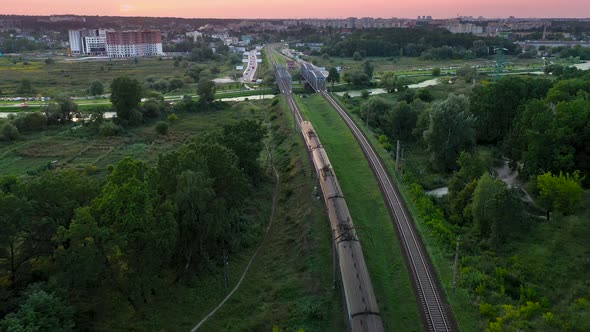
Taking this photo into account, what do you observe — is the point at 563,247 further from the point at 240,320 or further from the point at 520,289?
the point at 240,320

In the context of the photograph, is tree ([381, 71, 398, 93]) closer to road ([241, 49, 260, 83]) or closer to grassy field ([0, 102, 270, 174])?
road ([241, 49, 260, 83])

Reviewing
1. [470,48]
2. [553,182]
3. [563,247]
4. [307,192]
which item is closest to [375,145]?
[307,192]

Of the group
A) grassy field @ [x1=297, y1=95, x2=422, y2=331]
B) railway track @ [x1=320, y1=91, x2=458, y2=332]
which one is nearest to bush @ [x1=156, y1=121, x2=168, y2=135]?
grassy field @ [x1=297, y1=95, x2=422, y2=331]

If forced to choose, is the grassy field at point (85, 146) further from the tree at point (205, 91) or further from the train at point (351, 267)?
the train at point (351, 267)

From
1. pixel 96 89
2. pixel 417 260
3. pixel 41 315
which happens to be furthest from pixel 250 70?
pixel 41 315

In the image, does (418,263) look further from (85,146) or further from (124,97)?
(124,97)

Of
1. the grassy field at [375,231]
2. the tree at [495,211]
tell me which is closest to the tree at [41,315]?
the grassy field at [375,231]
